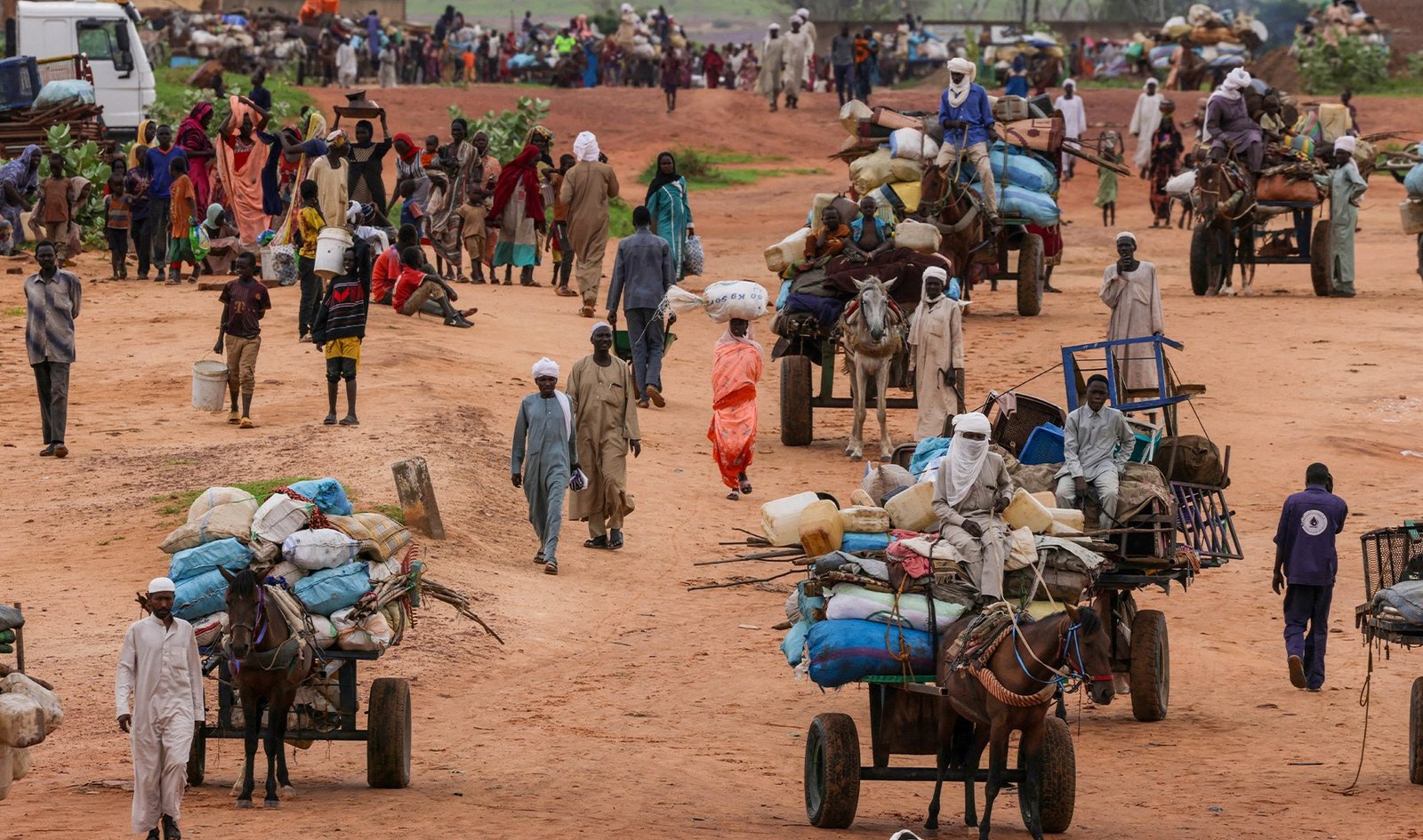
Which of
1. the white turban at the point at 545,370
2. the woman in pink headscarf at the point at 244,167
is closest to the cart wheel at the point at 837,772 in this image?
the white turban at the point at 545,370

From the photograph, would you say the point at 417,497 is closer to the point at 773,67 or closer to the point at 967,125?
the point at 967,125

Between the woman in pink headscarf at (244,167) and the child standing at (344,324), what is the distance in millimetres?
9054

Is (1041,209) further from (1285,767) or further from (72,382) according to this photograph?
(1285,767)

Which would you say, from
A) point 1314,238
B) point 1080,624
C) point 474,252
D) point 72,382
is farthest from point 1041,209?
point 1080,624

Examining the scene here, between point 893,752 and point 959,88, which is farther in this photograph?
point 959,88

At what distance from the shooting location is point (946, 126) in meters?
23.0

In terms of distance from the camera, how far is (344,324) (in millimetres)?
17844

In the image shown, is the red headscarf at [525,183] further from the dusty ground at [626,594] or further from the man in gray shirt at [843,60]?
the man in gray shirt at [843,60]

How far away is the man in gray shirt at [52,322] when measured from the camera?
1725 centimetres

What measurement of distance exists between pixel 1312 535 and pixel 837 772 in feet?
14.6

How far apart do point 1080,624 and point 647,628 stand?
5783 mm

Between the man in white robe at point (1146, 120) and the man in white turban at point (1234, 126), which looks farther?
the man in white robe at point (1146, 120)

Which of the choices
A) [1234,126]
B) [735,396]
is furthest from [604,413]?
[1234,126]

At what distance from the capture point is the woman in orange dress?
17188mm
